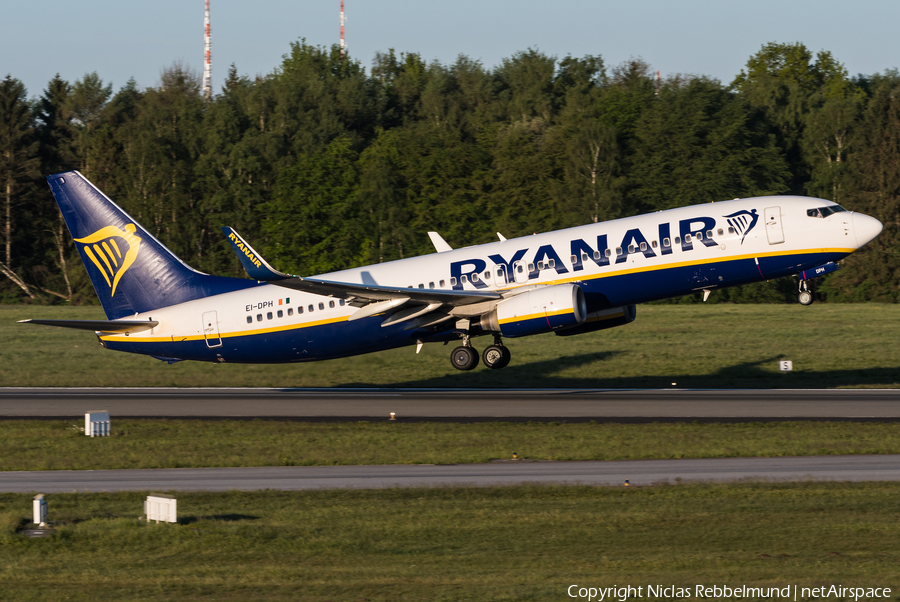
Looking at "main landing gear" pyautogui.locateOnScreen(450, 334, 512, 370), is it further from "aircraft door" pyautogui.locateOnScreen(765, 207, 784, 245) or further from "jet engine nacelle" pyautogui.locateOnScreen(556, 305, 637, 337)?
"aircraft door" pyautogui.locateOnScreen(765, 207, 784, 245)

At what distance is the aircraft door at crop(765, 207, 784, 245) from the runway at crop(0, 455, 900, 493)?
28.9ft

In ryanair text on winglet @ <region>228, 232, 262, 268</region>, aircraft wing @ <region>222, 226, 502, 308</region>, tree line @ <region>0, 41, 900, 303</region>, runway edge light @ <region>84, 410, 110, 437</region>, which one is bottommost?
runway edge light @ <region>84, 410, 110, 437</region>

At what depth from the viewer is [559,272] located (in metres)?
33.1

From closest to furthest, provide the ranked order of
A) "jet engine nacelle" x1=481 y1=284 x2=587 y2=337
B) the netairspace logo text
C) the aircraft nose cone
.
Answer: the netairspace logo text, the aircraft nose cone, "jet engine nacelle" x1=481 y1=284 x2=587 y2=337

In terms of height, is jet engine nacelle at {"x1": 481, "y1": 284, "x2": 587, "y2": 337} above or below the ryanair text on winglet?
below

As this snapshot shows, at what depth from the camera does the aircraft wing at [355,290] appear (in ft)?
102

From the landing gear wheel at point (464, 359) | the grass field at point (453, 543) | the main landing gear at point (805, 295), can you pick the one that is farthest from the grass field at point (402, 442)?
the landing gear wheel at point (464, 359)

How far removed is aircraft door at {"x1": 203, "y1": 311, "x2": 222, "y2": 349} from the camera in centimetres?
3738

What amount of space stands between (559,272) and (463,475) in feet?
38.6

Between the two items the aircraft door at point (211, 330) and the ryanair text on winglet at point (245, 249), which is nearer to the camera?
the ryanair text on winglet at point (245, 249)

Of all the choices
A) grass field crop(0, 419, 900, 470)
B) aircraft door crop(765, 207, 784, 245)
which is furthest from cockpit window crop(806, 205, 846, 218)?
grass field crop(0, 419, 900, 470)

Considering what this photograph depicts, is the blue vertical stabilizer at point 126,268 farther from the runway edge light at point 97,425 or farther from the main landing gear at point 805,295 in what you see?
the main landing gear at point 805,295

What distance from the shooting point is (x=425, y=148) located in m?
93.1

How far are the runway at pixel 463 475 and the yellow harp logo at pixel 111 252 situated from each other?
49.5 feet
